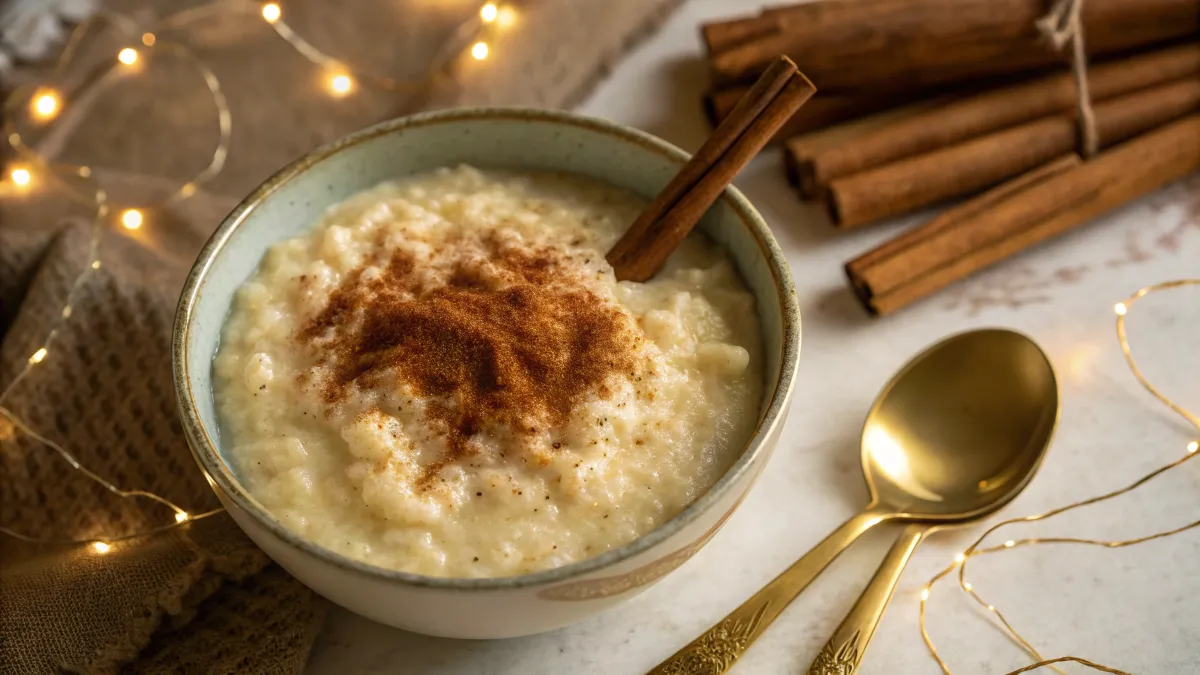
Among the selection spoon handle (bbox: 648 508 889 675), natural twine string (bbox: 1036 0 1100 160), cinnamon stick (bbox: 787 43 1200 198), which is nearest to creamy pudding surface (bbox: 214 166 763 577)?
spoon handle (bbox: 648 508 889 675)

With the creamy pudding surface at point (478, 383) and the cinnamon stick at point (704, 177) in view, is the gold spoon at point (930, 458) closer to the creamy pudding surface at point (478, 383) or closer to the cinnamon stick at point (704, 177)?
the creamy pudding surface at point (478, 383)

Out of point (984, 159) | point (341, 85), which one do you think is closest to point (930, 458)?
point (984, 159)

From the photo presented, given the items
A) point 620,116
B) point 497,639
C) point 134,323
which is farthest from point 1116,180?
point 134,323

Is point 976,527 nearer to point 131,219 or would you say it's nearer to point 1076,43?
point 1076,43

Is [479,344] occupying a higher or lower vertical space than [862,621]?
higher

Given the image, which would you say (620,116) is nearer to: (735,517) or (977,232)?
(977,232)

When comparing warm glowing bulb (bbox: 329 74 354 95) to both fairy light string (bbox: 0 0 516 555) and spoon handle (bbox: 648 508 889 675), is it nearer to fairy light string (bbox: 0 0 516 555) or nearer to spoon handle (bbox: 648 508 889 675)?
fairy light string (bbox: 0 0 516 555)
